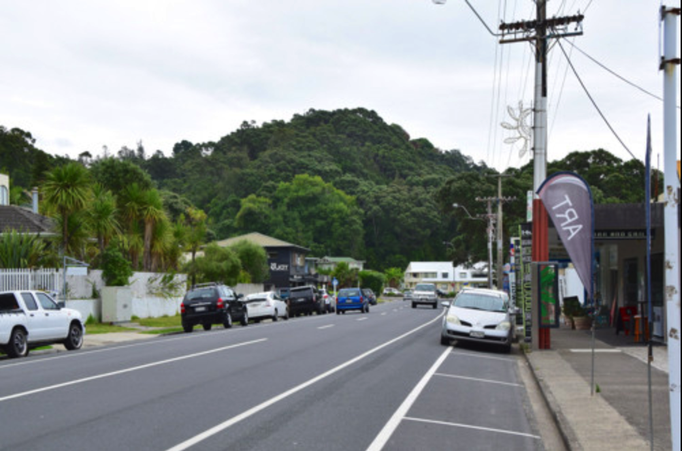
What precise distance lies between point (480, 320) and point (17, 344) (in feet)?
37.6

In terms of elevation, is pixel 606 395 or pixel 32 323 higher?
pixel 32 323

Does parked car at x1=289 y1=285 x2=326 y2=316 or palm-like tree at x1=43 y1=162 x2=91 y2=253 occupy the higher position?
palm-like tree at x1=43 y1=162 x2=91 y2=253

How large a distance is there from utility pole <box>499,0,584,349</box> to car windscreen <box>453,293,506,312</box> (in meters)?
1.33

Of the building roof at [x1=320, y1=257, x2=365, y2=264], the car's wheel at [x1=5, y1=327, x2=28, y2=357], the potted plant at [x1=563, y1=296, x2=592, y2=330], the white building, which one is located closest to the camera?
the car's wheel at [x1=5, y1=327, x2=28, y2=357]

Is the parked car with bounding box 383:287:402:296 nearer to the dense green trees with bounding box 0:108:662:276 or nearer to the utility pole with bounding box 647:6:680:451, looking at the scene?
the dense green trees with bounding box 0:108:662:276

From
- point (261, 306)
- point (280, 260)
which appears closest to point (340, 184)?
point (280, 260)

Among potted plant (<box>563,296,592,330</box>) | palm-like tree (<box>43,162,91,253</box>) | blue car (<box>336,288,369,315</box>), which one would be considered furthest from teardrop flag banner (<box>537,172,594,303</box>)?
blue car (<box>336,288,369,315</box>)

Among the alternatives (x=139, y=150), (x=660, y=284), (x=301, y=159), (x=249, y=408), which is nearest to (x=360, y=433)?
(x=249, y=408)

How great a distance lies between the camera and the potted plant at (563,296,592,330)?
28.8 m

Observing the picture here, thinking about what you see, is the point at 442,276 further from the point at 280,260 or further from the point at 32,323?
the point at 32,323

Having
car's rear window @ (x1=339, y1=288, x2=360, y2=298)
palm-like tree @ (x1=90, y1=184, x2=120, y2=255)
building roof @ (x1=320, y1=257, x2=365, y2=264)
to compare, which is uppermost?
palm-like tree @ (x1=90, y1=184, x2=120, y2=255)

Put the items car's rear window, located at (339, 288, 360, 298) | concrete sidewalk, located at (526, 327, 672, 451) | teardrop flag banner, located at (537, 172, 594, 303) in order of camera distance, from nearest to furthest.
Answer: concrete sidewalk, located at (526, 327, 672, 451)
teardrop flag banner, located at (537, 172, 594, 303)
car's rear window, located at (339, 288, 360, 298)

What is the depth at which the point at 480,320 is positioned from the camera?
19.7 m

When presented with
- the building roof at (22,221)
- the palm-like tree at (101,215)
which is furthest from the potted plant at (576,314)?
the building roof at (22,221)
